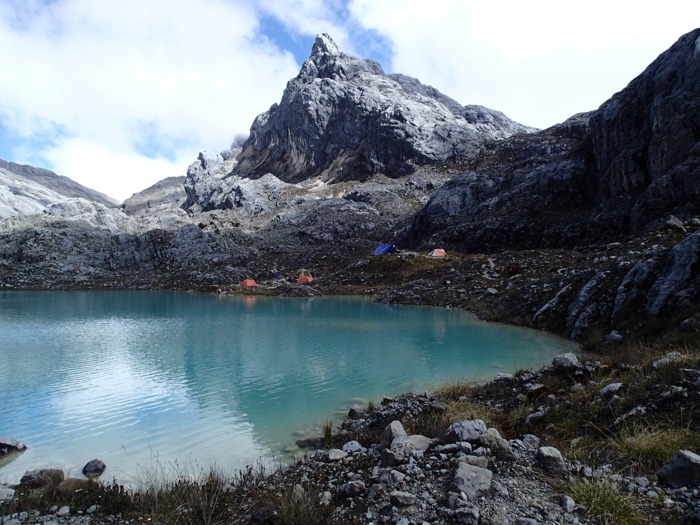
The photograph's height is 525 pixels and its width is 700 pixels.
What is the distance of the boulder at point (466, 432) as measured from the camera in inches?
272

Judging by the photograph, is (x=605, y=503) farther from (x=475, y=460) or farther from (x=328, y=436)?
(x=328, y=436)

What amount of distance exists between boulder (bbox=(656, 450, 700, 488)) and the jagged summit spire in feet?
570

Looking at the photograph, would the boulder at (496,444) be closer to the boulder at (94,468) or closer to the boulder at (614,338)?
the boulder at (94,468)

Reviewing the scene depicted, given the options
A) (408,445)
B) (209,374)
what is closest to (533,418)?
(408,445)

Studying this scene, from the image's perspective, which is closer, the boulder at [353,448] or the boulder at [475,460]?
the boulder at [475,460]

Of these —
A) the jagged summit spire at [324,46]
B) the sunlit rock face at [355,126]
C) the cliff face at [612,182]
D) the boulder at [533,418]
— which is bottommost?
the boulder at [533,418]

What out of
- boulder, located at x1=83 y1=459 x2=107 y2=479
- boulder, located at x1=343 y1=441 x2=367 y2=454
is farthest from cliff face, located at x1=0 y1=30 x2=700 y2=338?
boulder, located at x1=83 y1=459 x2=107 y2=479

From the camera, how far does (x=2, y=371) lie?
1708 cm

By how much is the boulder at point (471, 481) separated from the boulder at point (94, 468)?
7665 millimetres

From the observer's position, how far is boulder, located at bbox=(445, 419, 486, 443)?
272 inches

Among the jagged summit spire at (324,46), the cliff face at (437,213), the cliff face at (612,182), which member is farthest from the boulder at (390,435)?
the jagged summit spire at (324,46)

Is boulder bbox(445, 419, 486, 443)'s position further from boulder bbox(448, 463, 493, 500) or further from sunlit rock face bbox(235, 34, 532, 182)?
sunlit rock face bbox(235, 34, 532, 182)

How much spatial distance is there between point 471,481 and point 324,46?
585 ft

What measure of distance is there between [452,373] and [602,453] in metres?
9.84
